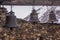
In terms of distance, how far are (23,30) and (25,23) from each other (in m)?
0.15

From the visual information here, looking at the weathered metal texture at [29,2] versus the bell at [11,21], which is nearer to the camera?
the bell at [11,21]

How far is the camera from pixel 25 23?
158 inches

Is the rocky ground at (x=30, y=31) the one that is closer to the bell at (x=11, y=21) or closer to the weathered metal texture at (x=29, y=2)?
the weathered metal texture at (x=29, y=2)

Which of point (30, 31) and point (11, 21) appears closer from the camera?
point (11, 21)

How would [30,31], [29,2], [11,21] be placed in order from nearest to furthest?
[11,21] < [29,2] < [30,31]

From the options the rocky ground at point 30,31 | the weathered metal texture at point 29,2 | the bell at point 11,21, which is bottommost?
the rocky ground at point 30,31

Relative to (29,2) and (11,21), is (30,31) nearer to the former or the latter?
(29,2)

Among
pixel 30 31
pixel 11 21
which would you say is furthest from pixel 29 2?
pixel 30 31

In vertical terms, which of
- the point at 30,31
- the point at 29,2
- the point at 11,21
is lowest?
the point at 30,31

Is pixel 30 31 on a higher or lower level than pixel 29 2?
lower

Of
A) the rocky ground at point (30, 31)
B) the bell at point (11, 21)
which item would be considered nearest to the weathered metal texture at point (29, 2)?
the bell at point (11, 21)

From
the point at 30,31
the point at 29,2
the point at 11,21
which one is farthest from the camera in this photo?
the point at 30,31

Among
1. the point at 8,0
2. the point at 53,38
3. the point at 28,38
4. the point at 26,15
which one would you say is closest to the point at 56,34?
the point at 53,38

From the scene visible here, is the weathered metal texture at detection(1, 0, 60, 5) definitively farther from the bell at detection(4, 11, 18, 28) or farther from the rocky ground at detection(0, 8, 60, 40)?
the rocky ground at detection(0, 8, 60, 40)
